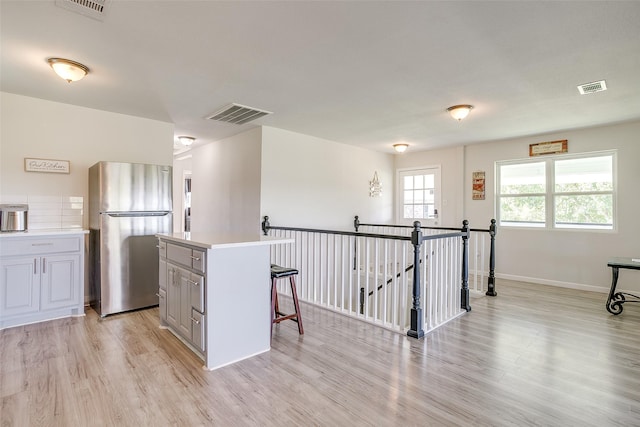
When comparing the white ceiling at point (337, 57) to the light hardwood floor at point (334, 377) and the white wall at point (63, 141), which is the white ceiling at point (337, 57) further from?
the light hardwood floor at point (334, 377)

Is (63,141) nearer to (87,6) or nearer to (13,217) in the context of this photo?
(13,217)

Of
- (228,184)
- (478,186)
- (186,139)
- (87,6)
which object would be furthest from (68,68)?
(478,186)

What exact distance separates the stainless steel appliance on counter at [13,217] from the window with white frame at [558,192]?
22.1ft

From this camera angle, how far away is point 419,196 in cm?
688

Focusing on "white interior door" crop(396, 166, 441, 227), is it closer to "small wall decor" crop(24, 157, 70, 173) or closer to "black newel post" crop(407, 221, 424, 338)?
"black newel post" crop(407, 221, 424, 338)

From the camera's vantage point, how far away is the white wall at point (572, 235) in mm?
4543

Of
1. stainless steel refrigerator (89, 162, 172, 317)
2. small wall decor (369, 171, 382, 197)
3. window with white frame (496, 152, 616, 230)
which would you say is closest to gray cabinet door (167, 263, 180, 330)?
stainless steel refrigerator (89, 162, 172, 317)

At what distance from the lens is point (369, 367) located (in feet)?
8.08

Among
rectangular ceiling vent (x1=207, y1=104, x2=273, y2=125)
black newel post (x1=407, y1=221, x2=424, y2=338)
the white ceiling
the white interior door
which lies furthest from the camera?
the white interior door

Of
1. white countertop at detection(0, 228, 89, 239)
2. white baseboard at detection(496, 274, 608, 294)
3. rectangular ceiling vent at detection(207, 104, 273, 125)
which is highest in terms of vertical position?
rectangular ceiling vent at detection(207, 104, 273, 125)

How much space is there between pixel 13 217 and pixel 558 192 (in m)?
7.21

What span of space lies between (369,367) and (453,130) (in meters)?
3.90

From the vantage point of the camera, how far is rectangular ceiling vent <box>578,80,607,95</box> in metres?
3.08

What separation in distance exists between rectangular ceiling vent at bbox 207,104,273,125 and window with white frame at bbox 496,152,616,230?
4343 mm
